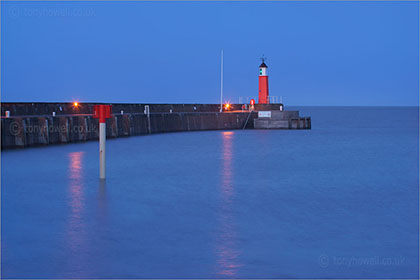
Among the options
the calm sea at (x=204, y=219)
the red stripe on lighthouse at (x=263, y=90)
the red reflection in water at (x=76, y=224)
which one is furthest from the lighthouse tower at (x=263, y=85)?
the red reflection in water at (x=76, y=224)

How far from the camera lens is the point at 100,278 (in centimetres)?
501

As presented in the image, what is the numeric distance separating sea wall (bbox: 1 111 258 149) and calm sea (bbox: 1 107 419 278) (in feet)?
3.73

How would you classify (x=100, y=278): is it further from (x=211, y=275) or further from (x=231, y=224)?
(x=231, y=224)

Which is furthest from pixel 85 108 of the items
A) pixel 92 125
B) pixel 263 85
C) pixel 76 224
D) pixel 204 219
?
pixel 76 224

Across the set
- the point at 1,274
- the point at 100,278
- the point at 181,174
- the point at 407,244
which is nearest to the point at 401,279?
the point at 407,244

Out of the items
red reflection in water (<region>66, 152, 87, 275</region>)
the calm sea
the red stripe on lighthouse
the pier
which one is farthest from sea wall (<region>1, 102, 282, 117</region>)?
red reflection in water (<region>66, 152, 87, 275</region>)

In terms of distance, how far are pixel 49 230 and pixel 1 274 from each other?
1860 mm

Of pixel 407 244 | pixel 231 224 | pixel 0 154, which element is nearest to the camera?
pixel 407 244

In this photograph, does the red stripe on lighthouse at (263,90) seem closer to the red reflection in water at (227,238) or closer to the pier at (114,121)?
the pier at (114,121)

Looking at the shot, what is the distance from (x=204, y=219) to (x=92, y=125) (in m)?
14.4

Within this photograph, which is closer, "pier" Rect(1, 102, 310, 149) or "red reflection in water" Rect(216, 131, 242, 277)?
"red reflection in water" Rect(216, 131, 242, 277)

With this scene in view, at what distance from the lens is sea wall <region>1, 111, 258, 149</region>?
1703 cm

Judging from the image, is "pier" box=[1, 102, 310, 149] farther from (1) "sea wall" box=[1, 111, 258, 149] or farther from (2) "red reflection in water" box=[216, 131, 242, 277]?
(2) "red reflection in water" box=[216, 131, 242, 277]

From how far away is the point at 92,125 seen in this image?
2144cm
